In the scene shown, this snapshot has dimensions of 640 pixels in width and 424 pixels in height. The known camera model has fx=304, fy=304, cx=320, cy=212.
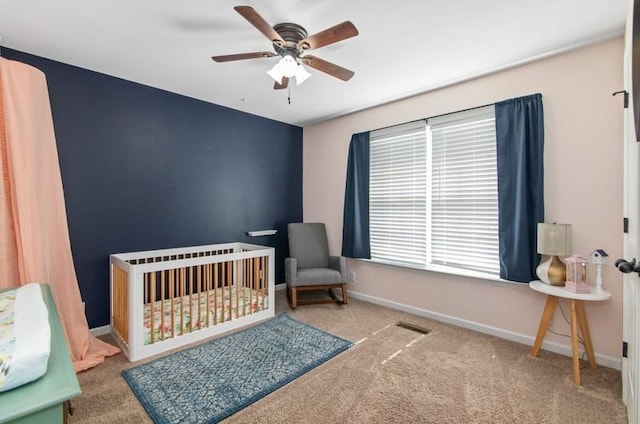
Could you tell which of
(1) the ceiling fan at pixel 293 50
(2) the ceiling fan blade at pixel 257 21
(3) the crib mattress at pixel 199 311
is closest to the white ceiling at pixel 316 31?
(1) the ceiling fan at pixel 293 50

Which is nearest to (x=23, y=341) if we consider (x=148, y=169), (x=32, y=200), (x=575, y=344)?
(x=32, y=200)

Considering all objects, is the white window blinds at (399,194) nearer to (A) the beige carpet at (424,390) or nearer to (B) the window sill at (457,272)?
(B) the window sill at (457,272)

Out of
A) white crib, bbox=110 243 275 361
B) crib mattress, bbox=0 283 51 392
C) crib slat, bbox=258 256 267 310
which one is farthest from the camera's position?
crib slat, bbox=258 256 267 310

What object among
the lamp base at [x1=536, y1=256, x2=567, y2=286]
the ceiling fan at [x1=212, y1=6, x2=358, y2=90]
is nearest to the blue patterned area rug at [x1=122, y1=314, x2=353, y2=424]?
the lamp base at [x1=536, y1=256, x2=567, y2=286]

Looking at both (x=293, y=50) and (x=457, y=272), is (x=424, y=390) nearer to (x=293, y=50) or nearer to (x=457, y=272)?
(x=457, y=272)

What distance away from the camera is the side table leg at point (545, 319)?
7.47 feet

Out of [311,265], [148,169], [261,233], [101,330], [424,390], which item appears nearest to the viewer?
[424,390]

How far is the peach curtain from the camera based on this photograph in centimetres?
201

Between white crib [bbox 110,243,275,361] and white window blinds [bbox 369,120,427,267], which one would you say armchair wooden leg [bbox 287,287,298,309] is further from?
white window blinds [bbox 369,120,427,267]

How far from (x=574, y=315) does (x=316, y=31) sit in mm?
2680

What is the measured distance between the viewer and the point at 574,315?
2119mm

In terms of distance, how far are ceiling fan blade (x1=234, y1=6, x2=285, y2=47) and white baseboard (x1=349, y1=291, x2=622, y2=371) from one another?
2.86m

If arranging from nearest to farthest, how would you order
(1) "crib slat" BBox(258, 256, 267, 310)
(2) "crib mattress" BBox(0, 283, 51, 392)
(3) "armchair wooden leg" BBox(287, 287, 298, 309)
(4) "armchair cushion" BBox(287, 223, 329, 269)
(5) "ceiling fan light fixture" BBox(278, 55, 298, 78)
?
(2) "crib mattress" BBox(0, 283, 51, 392)
(5) "ceiling fan light fixture" BBox(278, 55, 298, 78)
(1) "crib slat" BBox(258, 256, 267, 310)
(3) "armchair wooden leg" BBox(287, 287, 298, 309)
(4) "armchair cushion" BBox(287, 223, 329, 269)

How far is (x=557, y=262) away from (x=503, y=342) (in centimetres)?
85
